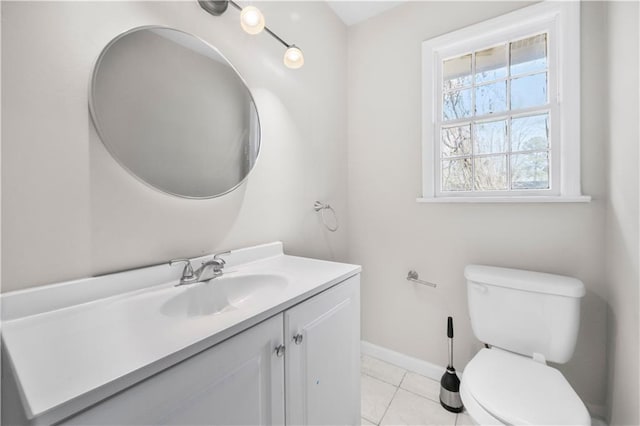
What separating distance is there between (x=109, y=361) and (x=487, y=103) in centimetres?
207

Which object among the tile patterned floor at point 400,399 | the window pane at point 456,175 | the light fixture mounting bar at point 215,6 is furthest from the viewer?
the window pane at point 456,175

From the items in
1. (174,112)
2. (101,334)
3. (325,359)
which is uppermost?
(174,112)

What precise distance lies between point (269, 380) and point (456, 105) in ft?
6.13

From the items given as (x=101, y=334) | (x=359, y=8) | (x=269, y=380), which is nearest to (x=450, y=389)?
(x=269, y=380)

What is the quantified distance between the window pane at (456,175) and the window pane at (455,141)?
0.05 metres

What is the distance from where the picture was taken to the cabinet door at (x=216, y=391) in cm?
45

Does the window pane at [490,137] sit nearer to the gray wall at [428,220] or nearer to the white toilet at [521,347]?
the gray wall at [428,220]

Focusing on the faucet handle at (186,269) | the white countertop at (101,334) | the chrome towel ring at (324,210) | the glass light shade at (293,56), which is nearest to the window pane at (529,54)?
the glass light shade at (293,56)

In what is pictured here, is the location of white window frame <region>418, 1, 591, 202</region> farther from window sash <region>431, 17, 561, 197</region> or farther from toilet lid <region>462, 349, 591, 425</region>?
toilet lid <region>462, 349, 591, 425</region>

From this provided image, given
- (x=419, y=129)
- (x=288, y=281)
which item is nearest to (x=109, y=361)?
(x=288, y=281)

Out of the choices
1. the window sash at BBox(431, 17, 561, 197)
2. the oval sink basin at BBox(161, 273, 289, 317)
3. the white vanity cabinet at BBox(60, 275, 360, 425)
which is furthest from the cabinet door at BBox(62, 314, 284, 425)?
the window sash at BBox(431, 17, 561, 197)

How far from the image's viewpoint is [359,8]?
181 centimetres

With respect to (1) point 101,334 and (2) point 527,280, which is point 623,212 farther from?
(1) point 101,334

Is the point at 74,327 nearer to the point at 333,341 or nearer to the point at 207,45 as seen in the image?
the point at 333,341
